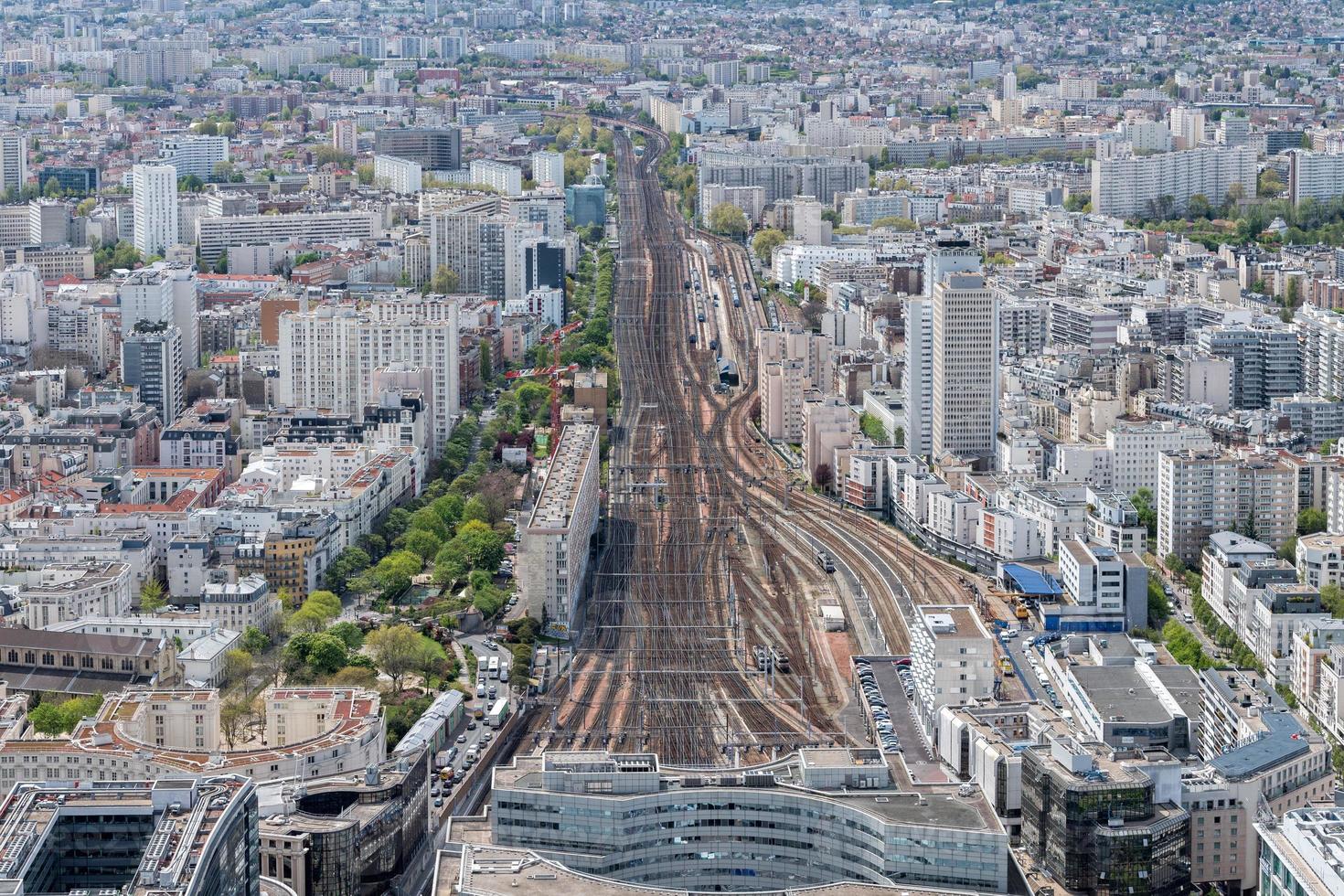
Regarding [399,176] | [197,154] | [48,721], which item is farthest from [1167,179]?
[48,721]

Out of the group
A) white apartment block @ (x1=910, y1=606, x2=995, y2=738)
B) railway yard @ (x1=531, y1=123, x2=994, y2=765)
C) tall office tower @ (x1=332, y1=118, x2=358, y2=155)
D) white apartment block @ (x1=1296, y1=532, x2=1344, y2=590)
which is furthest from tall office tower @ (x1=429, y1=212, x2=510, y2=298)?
white apartment block @ (x1=910, y1=606, x2=995, y2=738)

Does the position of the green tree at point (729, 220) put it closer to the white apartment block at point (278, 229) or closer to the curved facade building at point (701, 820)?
the white apartment block at point (278, 229)

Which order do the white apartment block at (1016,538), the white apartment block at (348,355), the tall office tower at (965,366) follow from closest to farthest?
1. the white apartment block at (1016,538)
2. the tall office tower at (965,366)
3. the white apartment block at (348,355)

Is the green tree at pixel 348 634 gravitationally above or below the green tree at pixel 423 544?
below

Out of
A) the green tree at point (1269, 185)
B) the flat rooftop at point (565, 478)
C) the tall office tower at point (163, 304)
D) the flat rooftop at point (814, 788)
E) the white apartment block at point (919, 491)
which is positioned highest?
the green tree at point (1269, 185)

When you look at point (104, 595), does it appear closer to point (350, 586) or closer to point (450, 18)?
point (350, 586)

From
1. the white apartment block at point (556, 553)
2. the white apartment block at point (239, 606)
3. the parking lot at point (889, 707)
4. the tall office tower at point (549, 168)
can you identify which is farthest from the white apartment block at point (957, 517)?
the tall office tower at point (549, 168)
